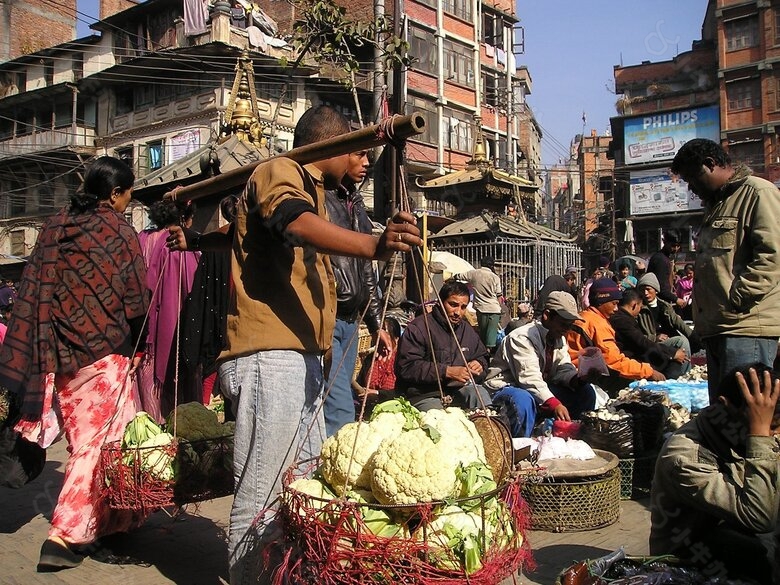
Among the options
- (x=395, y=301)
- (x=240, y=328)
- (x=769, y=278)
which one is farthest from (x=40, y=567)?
(x=395, y=301)

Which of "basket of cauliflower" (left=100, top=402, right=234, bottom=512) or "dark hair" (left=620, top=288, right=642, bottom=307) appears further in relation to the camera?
"dark hair" (left=620, top=288, right=642, bottom=307)

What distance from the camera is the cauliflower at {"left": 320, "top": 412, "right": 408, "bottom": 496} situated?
6.51ft

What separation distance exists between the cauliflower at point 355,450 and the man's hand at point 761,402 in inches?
51.1

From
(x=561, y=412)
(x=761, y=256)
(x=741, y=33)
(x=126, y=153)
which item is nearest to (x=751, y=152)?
(x=741, y=33)

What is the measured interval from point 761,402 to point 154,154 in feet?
93.0

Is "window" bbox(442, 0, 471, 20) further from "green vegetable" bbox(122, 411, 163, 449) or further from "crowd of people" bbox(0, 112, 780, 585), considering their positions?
"green vegetable" bbox(122, 411, 163, 449)

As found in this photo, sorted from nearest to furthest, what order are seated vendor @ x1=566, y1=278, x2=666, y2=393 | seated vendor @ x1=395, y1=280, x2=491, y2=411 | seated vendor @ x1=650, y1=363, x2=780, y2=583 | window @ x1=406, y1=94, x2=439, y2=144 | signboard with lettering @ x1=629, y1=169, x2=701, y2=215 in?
seated vendor @ x1=650, y1=363, x2=780, y2=583, seated vendor @ x1=395, y1=280, x2=491, y2=411, seated vendor @ x1=566, y1=278, x2=666, y2=393, window @ x1=406, y1=94, x2=439, y2=144, signboard with lettering @ x1=629, y1=169, x2=701, y2=215

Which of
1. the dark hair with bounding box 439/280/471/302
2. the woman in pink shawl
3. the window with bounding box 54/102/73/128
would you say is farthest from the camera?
the window with bounding box 54/102/73/128

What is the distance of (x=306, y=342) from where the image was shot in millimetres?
2520

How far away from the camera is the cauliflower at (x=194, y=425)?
351cm

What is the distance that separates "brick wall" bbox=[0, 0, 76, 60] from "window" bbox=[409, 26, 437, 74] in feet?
63.0

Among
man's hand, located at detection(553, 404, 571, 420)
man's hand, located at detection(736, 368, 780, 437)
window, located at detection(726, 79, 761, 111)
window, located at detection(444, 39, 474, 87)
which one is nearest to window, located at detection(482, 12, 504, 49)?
window, located at detection(444, 39, 474, 87)

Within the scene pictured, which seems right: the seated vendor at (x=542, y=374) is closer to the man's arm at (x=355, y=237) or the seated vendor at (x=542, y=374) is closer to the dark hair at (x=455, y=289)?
the dark hair at (x=455, y=289)

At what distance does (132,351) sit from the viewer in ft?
12.6
